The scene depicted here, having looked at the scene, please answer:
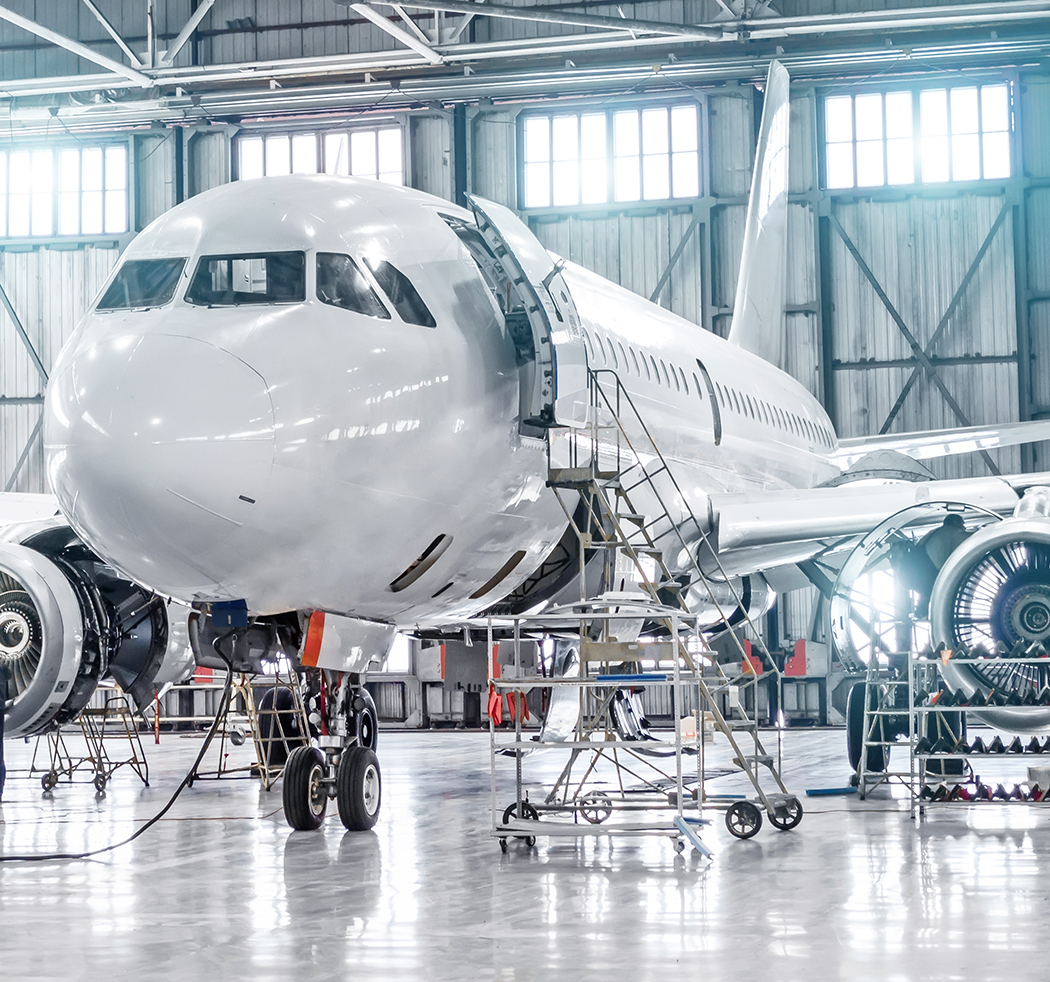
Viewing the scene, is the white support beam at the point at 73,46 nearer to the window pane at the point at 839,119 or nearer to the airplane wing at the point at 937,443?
the window pane at the point at 839,119

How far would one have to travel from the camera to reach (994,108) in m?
25.2

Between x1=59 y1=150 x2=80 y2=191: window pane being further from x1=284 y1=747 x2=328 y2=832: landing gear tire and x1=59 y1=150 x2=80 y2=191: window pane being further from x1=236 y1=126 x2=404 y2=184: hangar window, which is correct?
x1=284 y1=747 x2=328 y2=832: landing gear tire

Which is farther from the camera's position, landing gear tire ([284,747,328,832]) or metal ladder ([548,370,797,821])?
landing gear tire ([284,747,328,832])

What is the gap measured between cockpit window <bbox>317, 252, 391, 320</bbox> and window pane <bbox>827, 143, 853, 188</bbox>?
18.9m

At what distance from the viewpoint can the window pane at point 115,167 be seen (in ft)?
91.5

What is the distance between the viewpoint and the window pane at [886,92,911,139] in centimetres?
2531

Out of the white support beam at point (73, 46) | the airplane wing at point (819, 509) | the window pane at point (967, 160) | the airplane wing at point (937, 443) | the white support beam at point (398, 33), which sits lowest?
the airplane wing at point (819, 509)

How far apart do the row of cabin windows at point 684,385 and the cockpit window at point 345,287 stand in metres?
2.34

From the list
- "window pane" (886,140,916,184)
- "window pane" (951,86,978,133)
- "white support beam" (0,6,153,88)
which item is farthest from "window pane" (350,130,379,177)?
"window pane" (951,86,978,133)

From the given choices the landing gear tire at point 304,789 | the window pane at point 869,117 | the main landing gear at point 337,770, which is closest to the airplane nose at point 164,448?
the main landing gear at point 337,770

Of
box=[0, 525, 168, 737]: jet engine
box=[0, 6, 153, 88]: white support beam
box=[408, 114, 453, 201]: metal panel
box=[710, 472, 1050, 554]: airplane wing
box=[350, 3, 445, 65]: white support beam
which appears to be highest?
box=[0, 6, 153, 88]: white support beam

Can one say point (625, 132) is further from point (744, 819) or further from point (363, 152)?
point (744, 819)

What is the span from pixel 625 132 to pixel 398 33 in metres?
5.60

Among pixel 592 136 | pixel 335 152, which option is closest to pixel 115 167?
pixel 335 152
